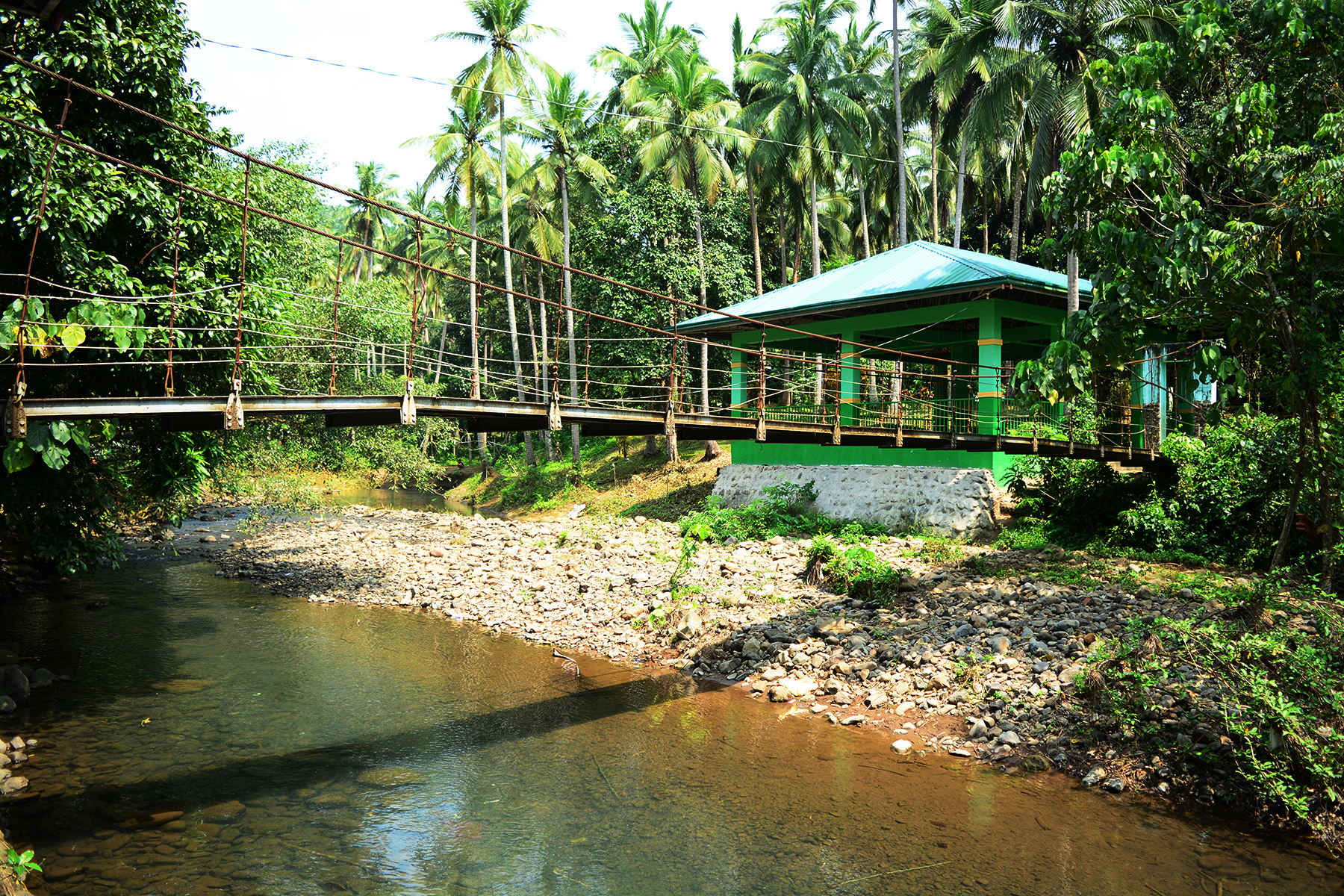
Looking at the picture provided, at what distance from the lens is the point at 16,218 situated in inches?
306

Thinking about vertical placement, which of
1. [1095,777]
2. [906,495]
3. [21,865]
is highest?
[906,495]

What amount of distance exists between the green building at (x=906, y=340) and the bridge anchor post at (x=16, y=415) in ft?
28.3

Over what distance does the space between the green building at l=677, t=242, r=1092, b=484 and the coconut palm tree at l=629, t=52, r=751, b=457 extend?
4.84 m

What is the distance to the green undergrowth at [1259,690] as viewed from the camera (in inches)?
256

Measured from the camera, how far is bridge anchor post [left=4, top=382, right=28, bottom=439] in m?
6.14

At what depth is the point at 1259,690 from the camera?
6652 millimetres

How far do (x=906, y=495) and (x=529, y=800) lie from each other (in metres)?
9.50

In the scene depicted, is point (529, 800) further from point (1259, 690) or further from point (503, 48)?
point (503, 48)

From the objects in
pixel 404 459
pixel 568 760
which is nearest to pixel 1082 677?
pixel 568 760

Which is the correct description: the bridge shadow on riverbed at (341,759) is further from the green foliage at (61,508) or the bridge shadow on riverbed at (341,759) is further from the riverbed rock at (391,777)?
Answer: the green foliage at (61,508)

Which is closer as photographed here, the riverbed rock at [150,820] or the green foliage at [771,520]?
the riverbed rock at [150,820]

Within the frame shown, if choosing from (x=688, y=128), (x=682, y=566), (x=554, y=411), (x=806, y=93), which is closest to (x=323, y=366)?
(x=554, y=411)

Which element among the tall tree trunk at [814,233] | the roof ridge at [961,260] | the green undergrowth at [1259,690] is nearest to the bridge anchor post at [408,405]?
the green undergrowth at [1259,690]

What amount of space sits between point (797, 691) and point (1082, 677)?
9.62 feet
